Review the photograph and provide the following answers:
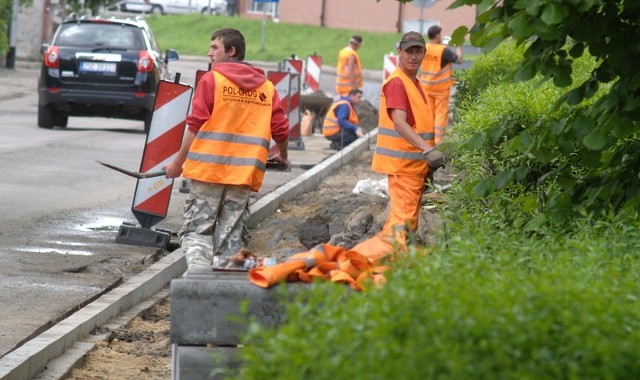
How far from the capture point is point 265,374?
4.13m

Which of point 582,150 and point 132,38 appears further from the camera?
point 132,38

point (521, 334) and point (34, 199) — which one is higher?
point (521, 334)

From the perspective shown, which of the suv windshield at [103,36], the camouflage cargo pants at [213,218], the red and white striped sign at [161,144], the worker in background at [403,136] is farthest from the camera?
the suv windshield at [103,36]

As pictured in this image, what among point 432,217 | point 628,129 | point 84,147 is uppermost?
point 628,129

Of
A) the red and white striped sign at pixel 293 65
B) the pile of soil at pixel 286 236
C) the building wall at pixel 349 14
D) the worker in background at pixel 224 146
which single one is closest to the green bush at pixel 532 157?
the pile of soil at pixel 286 236

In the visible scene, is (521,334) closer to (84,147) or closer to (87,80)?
(84,147)

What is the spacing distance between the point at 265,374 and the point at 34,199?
9760 millimetres

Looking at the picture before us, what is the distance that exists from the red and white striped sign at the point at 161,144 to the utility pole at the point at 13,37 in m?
26.7

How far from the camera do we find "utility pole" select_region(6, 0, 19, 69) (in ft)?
122

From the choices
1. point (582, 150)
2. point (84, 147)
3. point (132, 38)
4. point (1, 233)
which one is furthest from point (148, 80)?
point (582, 150)

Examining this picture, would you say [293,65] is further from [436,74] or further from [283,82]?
[436,74]

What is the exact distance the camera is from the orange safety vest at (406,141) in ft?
Result: 30.7

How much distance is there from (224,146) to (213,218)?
0.45 metres

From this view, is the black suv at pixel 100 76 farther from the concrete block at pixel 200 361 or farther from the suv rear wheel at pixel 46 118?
the concrete block at pixel 200 361
